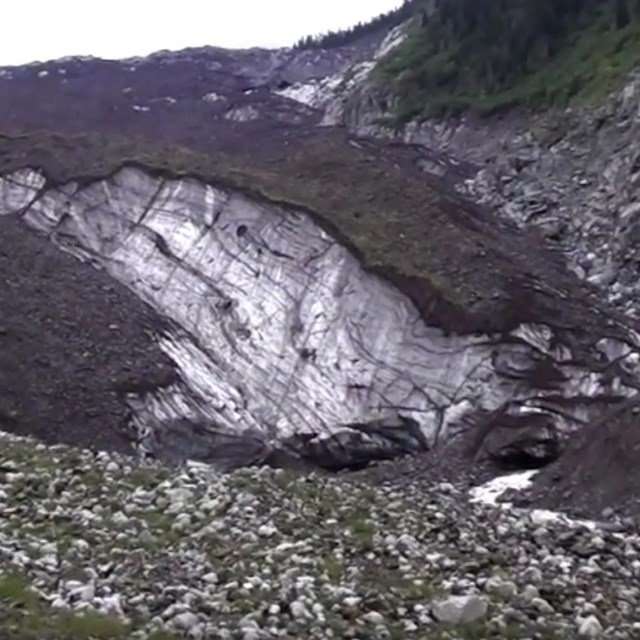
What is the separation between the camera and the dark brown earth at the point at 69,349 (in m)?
24.7

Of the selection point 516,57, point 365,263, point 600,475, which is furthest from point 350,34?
point 600,475

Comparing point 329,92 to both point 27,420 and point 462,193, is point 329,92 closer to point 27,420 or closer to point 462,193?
point 462,193

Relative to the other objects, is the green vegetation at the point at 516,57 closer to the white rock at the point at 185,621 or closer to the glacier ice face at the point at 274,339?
the glacier ice face at the point at 274,339

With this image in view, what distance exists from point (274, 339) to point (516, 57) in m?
A: 30.0

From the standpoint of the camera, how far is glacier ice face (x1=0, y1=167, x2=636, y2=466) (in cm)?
2797

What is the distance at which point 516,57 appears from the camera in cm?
5662

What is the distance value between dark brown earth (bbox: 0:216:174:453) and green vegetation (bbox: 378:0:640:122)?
75.0 feet

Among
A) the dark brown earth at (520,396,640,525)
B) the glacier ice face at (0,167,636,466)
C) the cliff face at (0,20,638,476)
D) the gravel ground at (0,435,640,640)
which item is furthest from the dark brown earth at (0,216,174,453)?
the gravel ground at (0,435,640,640)

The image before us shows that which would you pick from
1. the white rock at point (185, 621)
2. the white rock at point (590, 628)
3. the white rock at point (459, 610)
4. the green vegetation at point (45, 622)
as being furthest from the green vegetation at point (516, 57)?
the green vegetation at point (45, 622)

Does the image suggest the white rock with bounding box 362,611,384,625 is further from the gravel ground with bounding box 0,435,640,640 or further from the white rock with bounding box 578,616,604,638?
the white rock with bounding box 578,616,604,638

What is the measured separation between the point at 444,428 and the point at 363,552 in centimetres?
1562

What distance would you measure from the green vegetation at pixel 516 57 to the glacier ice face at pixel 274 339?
1734 cm

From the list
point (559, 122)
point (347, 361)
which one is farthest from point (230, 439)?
point (559, 122)

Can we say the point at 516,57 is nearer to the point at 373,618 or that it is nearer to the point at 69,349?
the point at 69,349
